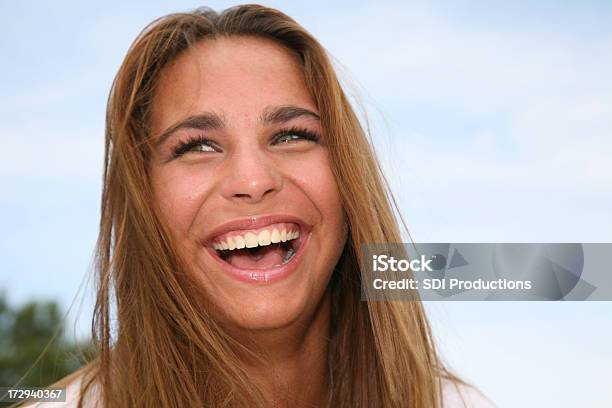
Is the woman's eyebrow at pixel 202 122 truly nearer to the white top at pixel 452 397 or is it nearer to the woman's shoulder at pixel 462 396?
the white top at pixel 452 397

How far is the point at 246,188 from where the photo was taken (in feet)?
9.93

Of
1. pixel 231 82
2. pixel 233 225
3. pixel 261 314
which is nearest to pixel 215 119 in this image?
pixel 231 82

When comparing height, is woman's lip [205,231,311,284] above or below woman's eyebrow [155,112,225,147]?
below

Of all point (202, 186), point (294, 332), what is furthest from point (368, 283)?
point (202, 186)

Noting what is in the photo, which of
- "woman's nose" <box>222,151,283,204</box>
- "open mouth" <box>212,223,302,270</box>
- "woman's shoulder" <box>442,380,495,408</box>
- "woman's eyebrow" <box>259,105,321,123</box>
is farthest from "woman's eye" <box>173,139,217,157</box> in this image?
"woman's shoulder" <box>442,380,495,408</box>

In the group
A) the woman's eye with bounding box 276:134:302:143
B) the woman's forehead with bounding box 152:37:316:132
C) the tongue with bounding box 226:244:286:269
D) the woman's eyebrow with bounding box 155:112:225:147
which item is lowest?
the tongue with bounding box 226:244:286:269

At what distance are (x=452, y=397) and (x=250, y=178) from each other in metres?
1.68

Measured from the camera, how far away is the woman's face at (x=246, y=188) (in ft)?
10.2

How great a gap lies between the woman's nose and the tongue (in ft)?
0.87

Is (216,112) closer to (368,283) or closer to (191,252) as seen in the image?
(191,252)

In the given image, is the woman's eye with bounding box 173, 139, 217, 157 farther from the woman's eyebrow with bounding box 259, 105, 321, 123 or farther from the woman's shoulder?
the woman's shoulder

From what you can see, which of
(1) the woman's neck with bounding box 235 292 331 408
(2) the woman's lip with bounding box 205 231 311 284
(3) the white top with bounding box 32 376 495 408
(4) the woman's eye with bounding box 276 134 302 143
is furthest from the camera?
(3) the white top with bounding box 32 376 495 408

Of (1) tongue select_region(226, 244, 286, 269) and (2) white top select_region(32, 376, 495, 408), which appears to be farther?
(2) white top select_region(32, 376, 495, 408)

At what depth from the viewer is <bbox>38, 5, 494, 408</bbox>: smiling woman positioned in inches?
123
